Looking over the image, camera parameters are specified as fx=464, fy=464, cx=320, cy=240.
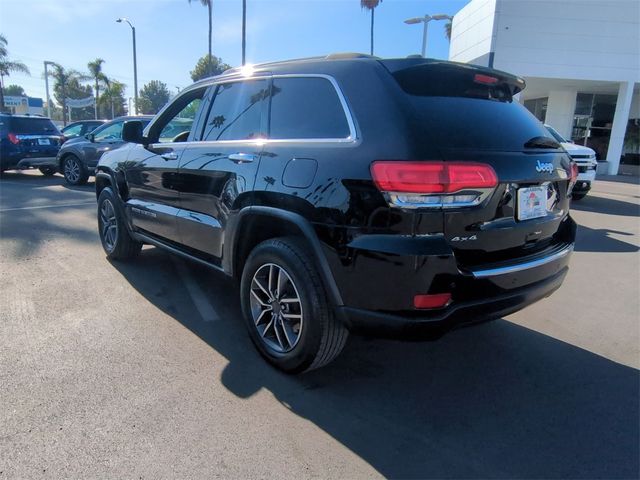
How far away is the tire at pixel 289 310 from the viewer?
270cm

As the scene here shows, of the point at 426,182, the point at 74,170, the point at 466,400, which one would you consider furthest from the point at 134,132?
the point at 74,170

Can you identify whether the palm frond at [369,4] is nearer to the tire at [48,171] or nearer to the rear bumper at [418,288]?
the tire at [48,171]

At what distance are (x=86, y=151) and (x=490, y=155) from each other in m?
11.3

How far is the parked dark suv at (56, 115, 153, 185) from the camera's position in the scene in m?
11.4

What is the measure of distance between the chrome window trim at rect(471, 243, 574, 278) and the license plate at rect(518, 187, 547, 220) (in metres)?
0.27

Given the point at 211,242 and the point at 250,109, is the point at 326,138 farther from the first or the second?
the point at 211,242

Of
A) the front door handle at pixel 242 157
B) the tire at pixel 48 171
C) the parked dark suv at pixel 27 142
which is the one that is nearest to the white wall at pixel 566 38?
the parked dark suv at pixel 27 142

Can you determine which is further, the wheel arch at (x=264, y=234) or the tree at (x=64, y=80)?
the tree at (x=64, y=80)

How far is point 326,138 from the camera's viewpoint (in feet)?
8.84

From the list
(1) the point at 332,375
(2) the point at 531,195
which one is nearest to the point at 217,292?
(1) the point at 332,375

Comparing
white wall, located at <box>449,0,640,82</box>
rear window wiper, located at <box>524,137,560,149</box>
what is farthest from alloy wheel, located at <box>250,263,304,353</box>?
white wall, located at <box>449,0,640,82</box>

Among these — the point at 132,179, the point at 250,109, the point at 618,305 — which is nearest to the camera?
the point at 250,109

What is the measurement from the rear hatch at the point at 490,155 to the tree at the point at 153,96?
88770 mm

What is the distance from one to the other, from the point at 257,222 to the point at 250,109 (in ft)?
2.91
